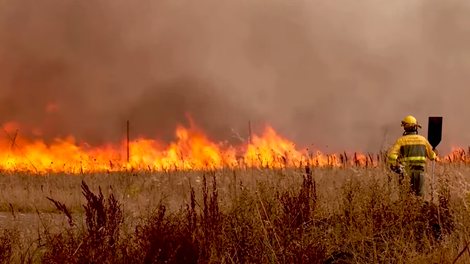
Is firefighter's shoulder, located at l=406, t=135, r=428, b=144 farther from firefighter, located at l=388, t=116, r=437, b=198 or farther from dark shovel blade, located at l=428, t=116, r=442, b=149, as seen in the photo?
dark shovel blade, located at l=428, t=116, r=442, b=149

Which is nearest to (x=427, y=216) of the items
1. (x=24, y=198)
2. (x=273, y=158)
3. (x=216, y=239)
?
(x=216, y=239)

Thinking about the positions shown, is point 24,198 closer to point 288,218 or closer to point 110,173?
point 110,173

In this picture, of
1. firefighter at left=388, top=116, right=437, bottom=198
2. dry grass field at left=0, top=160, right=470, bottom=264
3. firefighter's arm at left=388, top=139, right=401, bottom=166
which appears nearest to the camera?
dry grass field at left=0, top=160, right=470, bottom=264

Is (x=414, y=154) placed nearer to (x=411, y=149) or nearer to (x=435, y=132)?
(x=411, y=149)

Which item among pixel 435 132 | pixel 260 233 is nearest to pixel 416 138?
pixel 435 132

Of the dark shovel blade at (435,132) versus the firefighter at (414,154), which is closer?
the firefighter at (414,154)

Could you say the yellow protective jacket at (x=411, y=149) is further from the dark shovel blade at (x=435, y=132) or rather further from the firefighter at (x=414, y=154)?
the dark shovel blade at (x=435, y=132)

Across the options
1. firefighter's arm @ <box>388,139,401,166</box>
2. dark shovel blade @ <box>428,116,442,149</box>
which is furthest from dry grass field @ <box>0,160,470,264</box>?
dark shovel blade @ <box>428,116,442,149</box>

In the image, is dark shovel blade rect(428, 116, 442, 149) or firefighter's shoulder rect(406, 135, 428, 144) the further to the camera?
dark shovel blade rect(428, 116, 442, 149)

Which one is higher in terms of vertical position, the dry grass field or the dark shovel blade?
the dark shovel blade

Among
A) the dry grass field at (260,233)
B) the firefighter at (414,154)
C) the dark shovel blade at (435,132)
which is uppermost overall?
the dark shovel blade at (435,132)

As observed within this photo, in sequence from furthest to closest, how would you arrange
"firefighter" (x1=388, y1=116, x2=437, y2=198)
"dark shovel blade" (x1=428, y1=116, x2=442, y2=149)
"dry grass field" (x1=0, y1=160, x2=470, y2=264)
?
"dark shovel blade" (x1=428, y1=116, x2=442, y2=149), "firefighter" (x1=388, y1=116, x2=437, y2=198), "dry grass field" (x1=0, y1=160, x2=470, y2=264)

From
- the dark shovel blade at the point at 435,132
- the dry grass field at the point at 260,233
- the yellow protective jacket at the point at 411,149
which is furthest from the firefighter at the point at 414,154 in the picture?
the dry grass field at the point at 260,233

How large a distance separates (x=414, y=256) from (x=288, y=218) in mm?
1159
